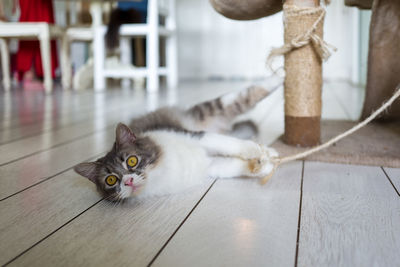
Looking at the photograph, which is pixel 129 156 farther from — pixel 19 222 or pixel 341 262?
pixel 341 262

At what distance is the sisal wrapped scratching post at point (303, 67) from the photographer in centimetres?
112

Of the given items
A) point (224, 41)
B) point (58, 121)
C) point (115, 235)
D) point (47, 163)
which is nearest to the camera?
point (115, 235)

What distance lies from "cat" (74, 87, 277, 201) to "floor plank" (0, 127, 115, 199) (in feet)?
0.65

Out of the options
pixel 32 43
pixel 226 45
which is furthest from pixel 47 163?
pixel 226 45

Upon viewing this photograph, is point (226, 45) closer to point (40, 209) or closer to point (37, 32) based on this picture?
point (37, 32)

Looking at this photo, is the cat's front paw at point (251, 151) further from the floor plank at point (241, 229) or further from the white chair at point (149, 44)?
the white chair at point (149, 44)

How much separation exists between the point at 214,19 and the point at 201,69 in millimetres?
671

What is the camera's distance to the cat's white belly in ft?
2.83

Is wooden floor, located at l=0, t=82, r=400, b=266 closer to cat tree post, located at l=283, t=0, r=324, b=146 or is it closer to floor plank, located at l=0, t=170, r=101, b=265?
floor plank, located at l=0, t=170, r=101, b=265

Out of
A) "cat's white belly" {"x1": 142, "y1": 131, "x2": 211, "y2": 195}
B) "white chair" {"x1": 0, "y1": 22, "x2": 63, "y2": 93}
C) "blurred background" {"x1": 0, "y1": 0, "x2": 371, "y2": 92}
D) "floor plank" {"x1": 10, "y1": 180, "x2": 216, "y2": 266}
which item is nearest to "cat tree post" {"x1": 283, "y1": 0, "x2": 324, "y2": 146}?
"cat's white belly" {"x1": 142, "y1": 131, "x2": 211, "y2": 195}

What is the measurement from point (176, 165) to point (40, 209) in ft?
A: 1.03

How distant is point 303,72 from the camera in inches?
45.8

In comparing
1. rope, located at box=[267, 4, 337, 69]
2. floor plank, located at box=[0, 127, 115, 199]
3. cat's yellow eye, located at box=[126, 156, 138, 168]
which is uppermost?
rope, located at box=[267, 4, 337, 69]

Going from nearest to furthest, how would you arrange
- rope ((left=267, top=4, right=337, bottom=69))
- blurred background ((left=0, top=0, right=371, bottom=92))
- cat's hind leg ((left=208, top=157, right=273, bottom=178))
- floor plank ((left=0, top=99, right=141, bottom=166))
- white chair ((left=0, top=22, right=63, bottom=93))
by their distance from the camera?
cat's hind leg ((left=208, top=157, right=273, bottom=178)), rope ((left=267, top=4, right=337, bottom=69)), floor plank ((left=0, top=99, right=141, bottom=166)), white chair ((left=0, top=22, right=63, bottom=93)), blurred background ((left=0, top=0, right=371, bottom=92))
